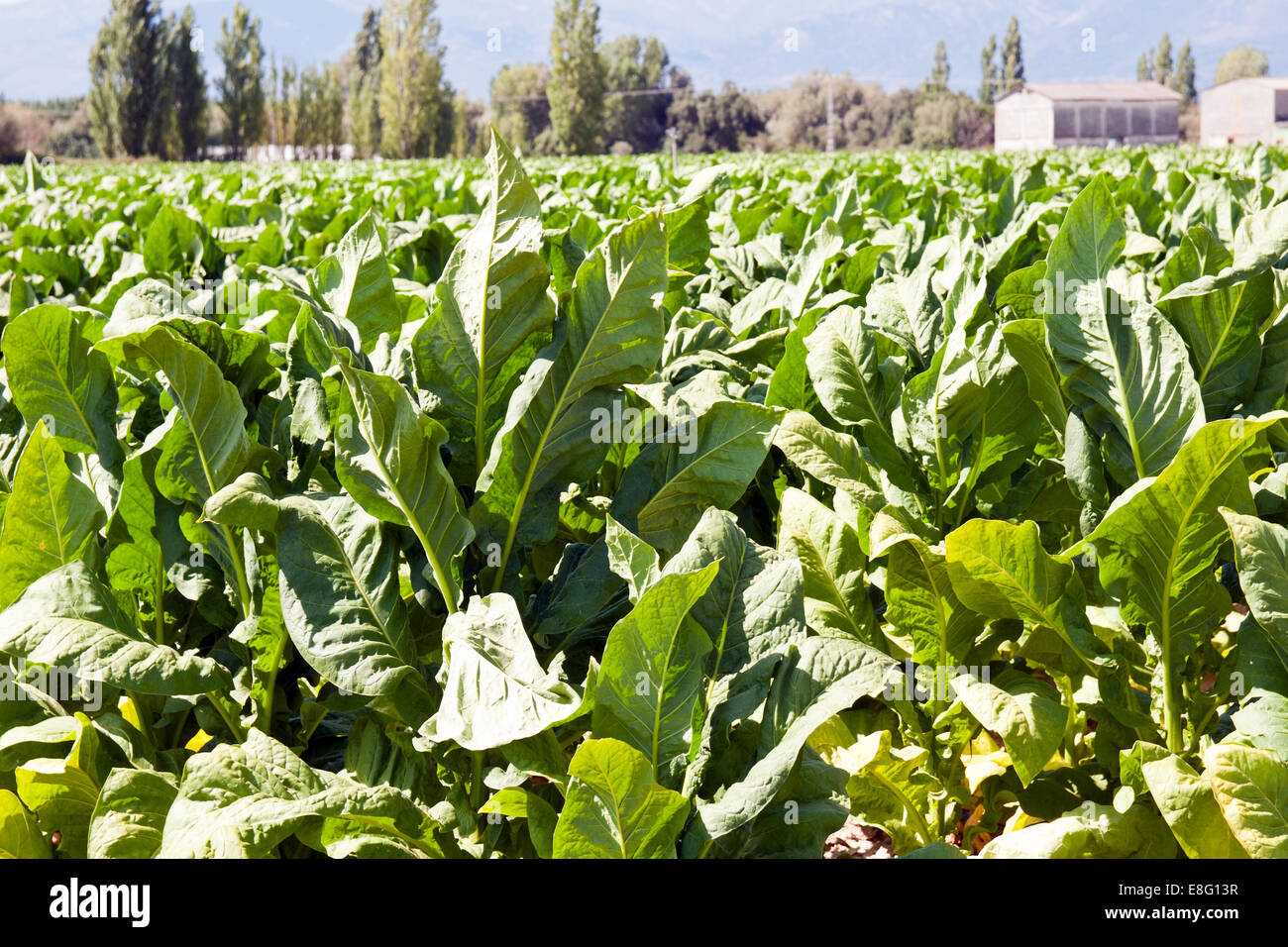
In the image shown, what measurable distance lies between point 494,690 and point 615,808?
20 centimetres

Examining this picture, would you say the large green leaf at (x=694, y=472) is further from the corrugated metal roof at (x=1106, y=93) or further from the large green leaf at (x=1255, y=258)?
the corrugated metal roof at (x=1106, y=93)

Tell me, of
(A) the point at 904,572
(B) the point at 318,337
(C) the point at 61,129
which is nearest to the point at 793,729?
(A) the point at 904,572

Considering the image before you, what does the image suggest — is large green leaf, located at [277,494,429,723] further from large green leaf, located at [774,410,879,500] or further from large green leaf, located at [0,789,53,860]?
large green leaf, located at [774,410,879,500]

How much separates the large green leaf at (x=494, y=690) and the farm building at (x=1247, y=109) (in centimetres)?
8268

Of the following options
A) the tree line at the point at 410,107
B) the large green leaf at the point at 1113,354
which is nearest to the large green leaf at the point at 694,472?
the large green leaf at the point at 1113,354

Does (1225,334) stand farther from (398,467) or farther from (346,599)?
(346,599)

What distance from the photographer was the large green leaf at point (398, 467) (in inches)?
59.2

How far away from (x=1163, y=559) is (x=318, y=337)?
141 cm

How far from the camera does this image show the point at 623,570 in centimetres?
155

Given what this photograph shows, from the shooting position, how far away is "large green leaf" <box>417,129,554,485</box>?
→ 1655 millimetres

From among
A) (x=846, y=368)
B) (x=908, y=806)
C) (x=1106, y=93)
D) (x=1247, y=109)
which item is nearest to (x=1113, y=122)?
(x=1106, y=93)
